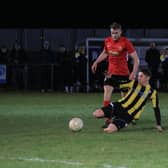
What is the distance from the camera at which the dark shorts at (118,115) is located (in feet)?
42.1

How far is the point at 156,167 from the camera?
28.1ft

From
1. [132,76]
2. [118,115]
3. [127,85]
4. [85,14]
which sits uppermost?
[85,14]

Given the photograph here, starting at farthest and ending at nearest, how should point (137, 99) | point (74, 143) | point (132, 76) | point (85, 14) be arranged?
point (85, 14) → point (132, 76) → point (137, 99) → point (74, 143)

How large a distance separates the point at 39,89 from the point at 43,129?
16.7 meters

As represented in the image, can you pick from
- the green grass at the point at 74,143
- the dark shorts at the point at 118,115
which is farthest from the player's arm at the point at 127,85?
the green grass at the point at 74,143

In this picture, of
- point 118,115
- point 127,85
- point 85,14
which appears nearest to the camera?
point 118,115

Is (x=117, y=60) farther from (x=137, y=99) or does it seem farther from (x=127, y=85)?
(x=137, y=99)

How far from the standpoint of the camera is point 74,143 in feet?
36.2

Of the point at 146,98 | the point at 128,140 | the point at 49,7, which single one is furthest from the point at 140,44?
the point at 128,140

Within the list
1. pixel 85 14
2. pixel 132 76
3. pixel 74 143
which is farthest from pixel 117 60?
pixel 85 14

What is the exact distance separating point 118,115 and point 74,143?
2089mm

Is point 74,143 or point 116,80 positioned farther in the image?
point 116,80

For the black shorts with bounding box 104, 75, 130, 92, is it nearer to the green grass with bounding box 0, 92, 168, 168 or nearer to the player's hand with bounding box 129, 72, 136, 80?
the player's hand with bounding box 129, 72, 136, 80

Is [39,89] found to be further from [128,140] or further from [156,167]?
[156,167]
